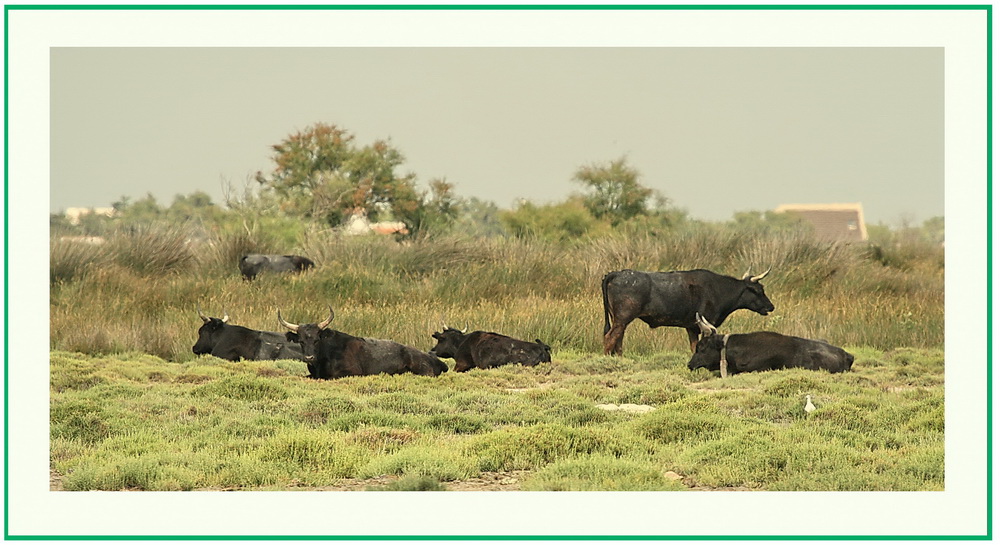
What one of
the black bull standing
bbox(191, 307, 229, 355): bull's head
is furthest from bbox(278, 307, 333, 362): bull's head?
the black bull standing

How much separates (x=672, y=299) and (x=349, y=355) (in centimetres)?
480

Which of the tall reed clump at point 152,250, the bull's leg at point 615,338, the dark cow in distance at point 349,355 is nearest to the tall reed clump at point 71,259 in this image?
the tall reed clump at point 152,250

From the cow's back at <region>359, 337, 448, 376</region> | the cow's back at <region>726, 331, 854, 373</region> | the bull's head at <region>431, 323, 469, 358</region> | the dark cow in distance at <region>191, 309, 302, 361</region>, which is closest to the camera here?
the cow's back at <region>359, 337, 448, 376</region>

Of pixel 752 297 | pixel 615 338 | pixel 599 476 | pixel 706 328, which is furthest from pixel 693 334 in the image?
pixel 599 476

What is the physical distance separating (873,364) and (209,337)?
8723 millimetres

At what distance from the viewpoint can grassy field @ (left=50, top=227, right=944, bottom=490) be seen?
28.0 ft

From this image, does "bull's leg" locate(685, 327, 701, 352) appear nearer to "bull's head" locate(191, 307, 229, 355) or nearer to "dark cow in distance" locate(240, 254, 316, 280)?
"bull's head" locate(191, 307, 229, 355)

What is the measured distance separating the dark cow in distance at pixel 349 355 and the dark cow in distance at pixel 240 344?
70.9 inches

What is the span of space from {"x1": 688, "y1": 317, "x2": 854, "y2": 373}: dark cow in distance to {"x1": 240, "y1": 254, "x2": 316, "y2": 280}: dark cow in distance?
42.6 ft

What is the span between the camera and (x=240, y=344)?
585 inches
